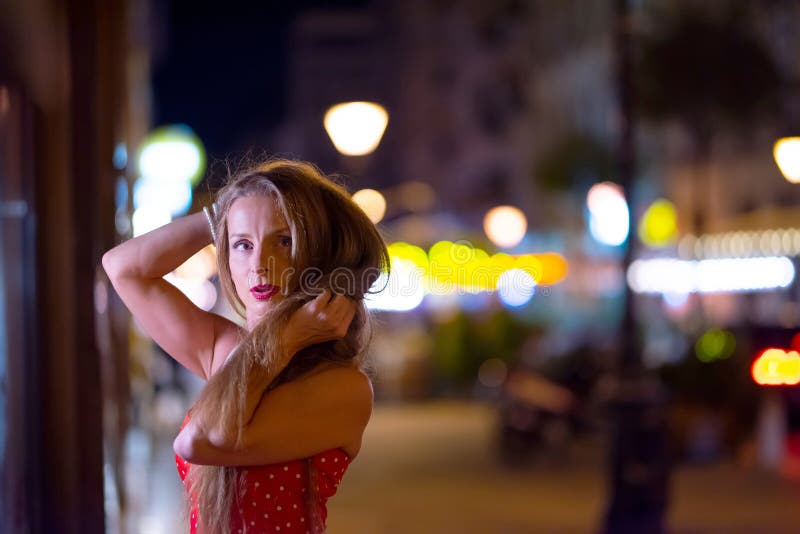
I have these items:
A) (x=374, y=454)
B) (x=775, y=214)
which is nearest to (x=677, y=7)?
(x=775, y=214)

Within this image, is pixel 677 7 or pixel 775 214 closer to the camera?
pixel 677 7

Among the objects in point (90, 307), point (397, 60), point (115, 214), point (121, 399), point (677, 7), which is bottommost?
point (121, 399)

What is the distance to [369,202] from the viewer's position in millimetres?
15602

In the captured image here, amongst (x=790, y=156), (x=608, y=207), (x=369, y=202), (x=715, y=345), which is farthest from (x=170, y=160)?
(x=790, y=156)

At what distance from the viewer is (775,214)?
77.4 ft

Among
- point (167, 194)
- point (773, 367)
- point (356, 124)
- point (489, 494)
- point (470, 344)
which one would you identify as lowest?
point (489, 494)

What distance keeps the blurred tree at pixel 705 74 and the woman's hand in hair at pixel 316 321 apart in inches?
683

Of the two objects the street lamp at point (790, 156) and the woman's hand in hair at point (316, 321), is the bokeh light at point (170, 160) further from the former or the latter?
the woman's hand in hair at point (316, 321)

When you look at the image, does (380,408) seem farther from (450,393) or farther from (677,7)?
(677,7)

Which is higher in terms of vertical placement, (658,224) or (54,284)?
(658,224)

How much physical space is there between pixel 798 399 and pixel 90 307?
32.7ft

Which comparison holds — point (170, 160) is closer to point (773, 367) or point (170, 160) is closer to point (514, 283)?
point (514, 283)

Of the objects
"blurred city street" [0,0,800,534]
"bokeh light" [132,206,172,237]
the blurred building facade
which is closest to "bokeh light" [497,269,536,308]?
"blurred city street" [0,0,800,534]

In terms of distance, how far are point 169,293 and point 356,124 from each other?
8577mm
